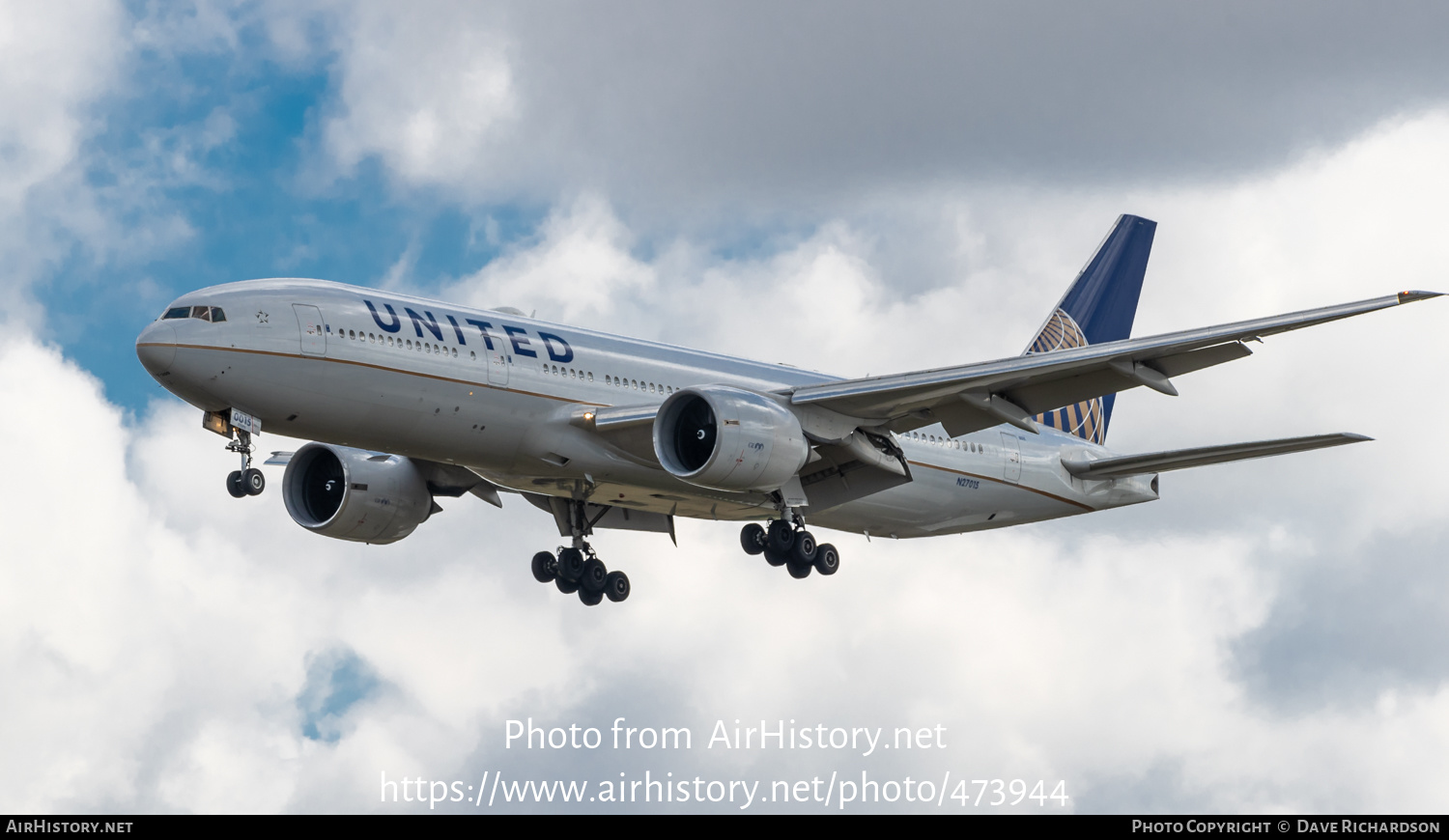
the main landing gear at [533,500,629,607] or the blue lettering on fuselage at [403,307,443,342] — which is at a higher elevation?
the blue lettering on fuselage at [403,307,443,342]

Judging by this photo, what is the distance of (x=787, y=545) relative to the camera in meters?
36.2

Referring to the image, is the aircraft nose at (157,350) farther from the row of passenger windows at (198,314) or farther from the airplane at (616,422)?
the row of passenger windows at (198,314)

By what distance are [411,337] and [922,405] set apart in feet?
33.5

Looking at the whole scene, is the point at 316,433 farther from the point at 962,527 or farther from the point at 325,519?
the point at 962,527

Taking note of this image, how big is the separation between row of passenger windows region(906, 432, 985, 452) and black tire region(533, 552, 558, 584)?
8.58m

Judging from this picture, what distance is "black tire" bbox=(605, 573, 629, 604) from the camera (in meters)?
39.1

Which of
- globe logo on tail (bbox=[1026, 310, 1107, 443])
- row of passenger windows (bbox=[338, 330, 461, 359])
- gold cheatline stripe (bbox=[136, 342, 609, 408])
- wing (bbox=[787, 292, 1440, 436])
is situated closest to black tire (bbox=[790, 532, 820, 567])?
wing (bbox=[787, 292, 1440, 436])

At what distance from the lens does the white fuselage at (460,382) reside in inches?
1172

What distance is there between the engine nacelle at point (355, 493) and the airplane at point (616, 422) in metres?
0.05

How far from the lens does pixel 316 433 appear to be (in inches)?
1225

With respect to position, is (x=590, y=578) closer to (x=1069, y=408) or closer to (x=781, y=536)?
(x=781, y=536)

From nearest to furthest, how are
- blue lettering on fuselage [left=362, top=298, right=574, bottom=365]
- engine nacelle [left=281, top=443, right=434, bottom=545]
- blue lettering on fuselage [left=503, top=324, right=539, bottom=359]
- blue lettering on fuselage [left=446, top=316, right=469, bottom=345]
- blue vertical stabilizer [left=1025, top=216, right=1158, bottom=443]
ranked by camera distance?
1. blue lettering on fuselage [left=362, top=298, right=574, bottom=365]
2. blue lettering on fuselage [left=446, top=316, right=469, bottom=345]
3. blue lettering on fuselage [left=503, top=324, right=539, bottom=359]
4. engine nacelle [left=281, top=443, right=434, bottom=545]
5. blue vertical stabilizer [left=1025, top=216, right=1158, bottom=443]

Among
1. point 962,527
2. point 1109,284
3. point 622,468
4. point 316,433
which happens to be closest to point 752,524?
point 622,468

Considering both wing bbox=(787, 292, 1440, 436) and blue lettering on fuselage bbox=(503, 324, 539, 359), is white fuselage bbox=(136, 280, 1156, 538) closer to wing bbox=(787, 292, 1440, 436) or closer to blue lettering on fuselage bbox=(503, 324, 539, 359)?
blue lettering on fuselage bbox=(503, 324, 539, 359)
